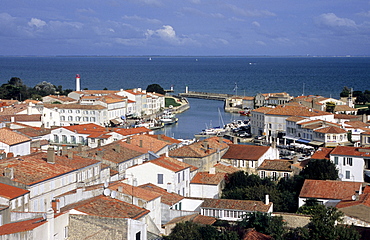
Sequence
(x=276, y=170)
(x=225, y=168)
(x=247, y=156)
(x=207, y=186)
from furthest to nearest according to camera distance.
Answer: (x=247, y=156) → (x=276, y=170) → (x=225, y=168) → (x=207, y=186)

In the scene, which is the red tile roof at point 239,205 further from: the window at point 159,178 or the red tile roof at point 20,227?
the red tile roof at point 20,227

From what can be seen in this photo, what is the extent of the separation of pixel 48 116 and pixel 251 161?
26.2 meters

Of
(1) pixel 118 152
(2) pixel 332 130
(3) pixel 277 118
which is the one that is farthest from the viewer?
(3) pixel 277 118

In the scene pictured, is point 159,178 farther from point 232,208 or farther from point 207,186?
point 232,208

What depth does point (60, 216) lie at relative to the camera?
50.0 feet

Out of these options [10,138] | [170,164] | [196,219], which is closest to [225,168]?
[170,164]

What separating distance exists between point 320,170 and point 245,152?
5028 millimetres

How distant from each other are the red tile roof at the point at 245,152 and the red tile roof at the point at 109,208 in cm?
1346

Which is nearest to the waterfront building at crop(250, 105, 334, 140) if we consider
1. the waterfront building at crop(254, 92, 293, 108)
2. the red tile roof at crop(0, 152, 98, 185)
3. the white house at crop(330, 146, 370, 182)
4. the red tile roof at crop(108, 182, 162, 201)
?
the waterfront building at crop(254, 92, 293, 108)

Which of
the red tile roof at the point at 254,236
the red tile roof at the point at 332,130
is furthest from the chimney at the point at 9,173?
the red tile roof at the point at 332,130

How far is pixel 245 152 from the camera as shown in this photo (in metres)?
31.2

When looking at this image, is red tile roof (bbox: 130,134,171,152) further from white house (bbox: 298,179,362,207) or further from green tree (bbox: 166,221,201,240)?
green tree (bbox: 166,221,201,240)

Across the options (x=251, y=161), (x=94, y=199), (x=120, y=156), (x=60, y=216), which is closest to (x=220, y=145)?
(x=251, y=161)

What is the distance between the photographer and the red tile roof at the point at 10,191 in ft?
59.7
